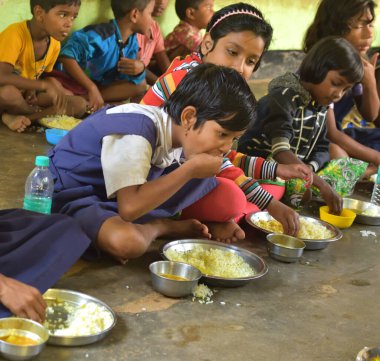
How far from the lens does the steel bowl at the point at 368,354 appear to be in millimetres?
1979

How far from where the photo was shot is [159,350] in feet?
6.53

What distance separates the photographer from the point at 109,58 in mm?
5352

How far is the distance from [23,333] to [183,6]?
15.5ft

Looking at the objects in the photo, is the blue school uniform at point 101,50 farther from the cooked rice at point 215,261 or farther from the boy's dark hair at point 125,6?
the cooked rice at point 215,261

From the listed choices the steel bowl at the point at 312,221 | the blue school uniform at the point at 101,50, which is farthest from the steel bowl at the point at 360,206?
the blue school uniform at the point at 101,50

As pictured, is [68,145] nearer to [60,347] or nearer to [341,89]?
[60,347]

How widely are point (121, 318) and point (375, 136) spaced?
11.0 feet

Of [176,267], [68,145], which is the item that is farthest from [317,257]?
[68,145]

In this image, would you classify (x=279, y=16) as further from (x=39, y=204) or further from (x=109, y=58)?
(x=39, y=204)

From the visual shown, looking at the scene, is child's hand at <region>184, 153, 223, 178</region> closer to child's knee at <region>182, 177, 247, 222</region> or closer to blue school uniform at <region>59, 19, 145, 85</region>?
child's knee at <region>182, 177, 247, 222</region>

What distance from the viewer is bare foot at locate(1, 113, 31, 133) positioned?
175 inches

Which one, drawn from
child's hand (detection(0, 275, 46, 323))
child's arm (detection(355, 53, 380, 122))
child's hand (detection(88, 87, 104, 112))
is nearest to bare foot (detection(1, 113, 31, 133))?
child's hand (detection(88, 87, 104, 112))

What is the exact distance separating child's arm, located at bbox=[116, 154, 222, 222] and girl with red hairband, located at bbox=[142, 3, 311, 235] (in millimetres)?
565

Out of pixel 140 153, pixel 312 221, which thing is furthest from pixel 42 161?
pixel 312 221
